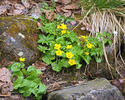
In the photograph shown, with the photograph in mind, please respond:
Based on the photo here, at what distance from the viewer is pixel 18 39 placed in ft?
8.56

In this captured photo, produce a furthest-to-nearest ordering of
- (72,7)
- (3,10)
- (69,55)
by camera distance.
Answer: (72,7)
(3,10)
(69,55)

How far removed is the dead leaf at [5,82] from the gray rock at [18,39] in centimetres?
26

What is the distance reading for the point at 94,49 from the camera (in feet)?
9.18

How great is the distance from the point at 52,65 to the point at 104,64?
0.92 meters

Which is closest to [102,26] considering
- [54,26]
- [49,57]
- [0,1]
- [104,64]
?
[104,64]

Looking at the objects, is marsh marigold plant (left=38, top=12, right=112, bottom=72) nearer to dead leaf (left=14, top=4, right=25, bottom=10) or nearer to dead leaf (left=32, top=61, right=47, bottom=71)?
dead leaf (left=32, top=61, right=47, bottom=71)

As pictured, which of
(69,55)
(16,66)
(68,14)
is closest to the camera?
(16,66)

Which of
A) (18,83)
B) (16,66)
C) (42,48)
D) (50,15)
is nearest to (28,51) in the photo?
Answer: (42,48)

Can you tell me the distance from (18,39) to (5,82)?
684 millimetres

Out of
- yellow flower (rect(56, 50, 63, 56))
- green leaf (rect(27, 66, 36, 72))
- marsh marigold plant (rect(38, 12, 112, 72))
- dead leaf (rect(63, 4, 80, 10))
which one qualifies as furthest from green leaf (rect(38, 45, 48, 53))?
dead leaf (rect(63, 4, 80, 10))

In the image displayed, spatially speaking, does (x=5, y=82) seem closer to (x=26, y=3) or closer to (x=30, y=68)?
(x=30, y=68)

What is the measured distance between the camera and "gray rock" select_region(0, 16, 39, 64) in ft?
8.21

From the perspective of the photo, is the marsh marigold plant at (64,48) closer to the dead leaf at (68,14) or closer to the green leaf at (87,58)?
the green leaf at (87,58)

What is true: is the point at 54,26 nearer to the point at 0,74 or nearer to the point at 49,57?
the point at 49,57
